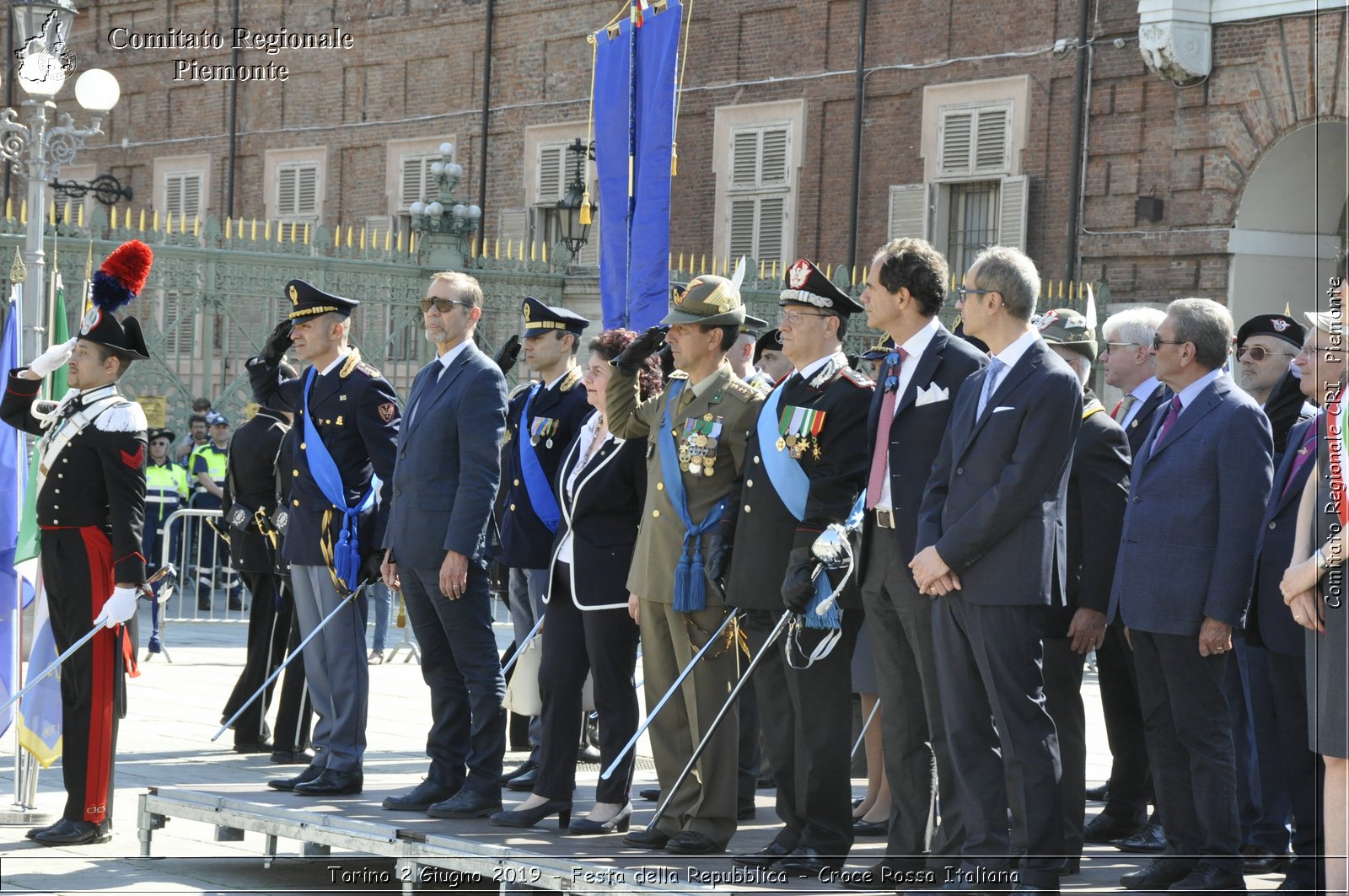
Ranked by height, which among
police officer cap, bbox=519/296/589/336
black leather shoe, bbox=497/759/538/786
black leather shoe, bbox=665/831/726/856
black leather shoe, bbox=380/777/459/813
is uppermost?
police officer cap, bbox=519/296/589/336

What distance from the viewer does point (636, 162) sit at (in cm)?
950

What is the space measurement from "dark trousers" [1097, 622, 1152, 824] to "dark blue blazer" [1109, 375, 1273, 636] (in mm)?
954

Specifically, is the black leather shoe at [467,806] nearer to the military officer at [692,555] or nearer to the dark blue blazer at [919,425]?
the military officer at [692,555]

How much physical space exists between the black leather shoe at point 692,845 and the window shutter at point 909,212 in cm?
1425

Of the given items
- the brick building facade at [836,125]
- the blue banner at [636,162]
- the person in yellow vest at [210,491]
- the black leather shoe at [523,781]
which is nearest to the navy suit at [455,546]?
the black leather shoe at [523,781]

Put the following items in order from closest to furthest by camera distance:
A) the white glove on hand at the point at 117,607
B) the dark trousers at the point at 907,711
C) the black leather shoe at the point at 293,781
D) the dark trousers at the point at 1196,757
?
the dark trousers at the point at 907,711 → the dark trousers at the point at 1196,757 → the white glove on hand at the point at 117,607 → the black leather shoe at the point at 293,781

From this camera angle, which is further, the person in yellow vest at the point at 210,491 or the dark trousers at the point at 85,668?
the person in yellow vest at the point at 210,491

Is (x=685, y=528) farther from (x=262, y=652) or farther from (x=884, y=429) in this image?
(x=262, y=652)

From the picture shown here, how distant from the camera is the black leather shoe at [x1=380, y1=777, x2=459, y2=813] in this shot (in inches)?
264

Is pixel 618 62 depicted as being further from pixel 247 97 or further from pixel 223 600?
pixel 247 97

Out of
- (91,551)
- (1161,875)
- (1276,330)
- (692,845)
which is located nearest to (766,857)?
(692,845)

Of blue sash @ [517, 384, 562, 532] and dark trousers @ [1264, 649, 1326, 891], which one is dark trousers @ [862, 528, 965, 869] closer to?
dark trousers @ [1264, 649, 1326, 891]

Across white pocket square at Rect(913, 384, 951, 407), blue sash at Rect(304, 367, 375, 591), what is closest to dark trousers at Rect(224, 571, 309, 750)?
blue sash at Rect(304, 367, 375, 591)

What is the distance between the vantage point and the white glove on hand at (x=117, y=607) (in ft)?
22.0
